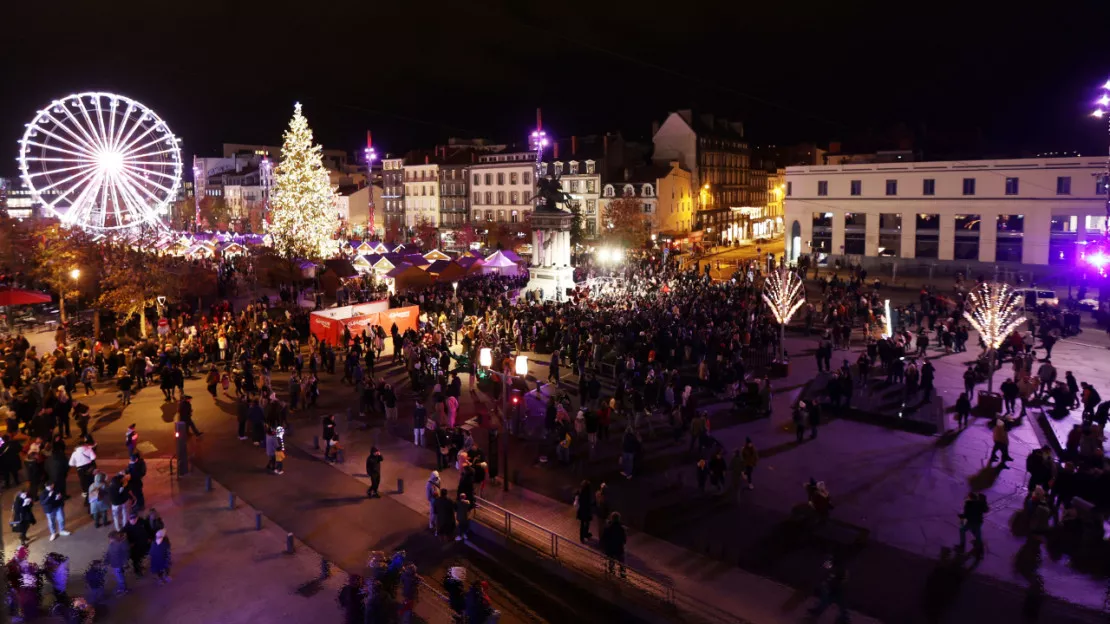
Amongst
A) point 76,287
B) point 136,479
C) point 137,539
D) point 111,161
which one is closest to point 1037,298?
point 136,479

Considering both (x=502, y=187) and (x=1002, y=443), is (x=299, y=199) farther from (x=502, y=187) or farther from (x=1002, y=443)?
(x=1002, y=443)

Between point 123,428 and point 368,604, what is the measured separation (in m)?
12.4

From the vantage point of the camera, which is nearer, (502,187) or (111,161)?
(111,161)

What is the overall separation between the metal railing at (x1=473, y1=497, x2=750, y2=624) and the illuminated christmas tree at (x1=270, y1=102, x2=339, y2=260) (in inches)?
1514

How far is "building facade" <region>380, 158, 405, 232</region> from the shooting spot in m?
84.8

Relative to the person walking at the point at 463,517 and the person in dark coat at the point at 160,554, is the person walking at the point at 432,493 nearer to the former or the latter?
the person walking at the point at 463,517

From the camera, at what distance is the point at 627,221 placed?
61.3 metres

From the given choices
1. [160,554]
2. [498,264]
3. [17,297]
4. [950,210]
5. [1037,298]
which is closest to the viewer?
[160,554]

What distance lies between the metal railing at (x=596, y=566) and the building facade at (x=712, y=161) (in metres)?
61.8

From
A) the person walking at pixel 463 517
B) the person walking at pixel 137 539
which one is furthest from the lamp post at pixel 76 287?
the person walking at pixel 463 517

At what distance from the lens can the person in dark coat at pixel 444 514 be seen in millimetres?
11773

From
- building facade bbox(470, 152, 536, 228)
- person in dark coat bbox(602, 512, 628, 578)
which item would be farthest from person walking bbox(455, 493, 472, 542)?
building facade bbox(470, 152, 536, 228)

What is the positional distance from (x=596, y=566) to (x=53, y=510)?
8.98 m

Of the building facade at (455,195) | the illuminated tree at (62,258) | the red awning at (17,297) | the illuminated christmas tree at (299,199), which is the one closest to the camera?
the red awning at (17,297)
